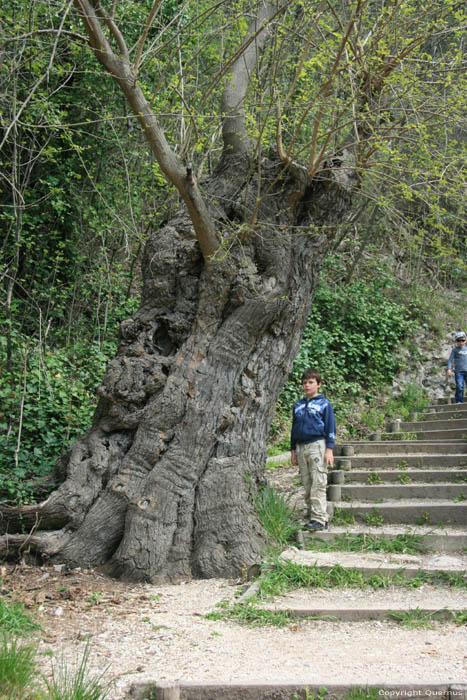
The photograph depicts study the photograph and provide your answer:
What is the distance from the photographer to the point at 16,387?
8.07 m

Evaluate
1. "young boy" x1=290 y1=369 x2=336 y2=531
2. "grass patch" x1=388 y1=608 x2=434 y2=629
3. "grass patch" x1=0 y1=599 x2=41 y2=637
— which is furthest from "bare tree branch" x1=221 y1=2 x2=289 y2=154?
"grass patch" x1=0 y1=599 x2=41 y2=637

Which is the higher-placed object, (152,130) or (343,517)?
(152,130)

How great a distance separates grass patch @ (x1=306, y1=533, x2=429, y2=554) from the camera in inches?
223

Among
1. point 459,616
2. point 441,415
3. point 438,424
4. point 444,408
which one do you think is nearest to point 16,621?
point 459,616

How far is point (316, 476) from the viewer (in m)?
6.16

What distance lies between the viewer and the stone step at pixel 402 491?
6.87m

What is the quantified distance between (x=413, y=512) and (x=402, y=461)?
1.78 metres

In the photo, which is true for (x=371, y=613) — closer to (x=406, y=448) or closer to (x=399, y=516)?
(x=399, y=516)

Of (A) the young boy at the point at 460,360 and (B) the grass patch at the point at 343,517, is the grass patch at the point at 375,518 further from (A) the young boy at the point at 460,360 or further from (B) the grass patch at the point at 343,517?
(A) the young boy at the point at 460,360

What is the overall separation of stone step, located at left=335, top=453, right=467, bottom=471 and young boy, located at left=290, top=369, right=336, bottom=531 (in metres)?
1.99

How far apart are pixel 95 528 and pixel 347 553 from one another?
8.00ft

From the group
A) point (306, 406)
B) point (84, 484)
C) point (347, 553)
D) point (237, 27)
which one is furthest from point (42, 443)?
point (237, 27)

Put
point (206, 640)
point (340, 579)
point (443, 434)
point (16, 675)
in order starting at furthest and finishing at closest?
point (443, 434) → point (340, 579) → point (206, 640) → point (16, 675)

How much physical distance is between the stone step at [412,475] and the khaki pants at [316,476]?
1796 millimetres
